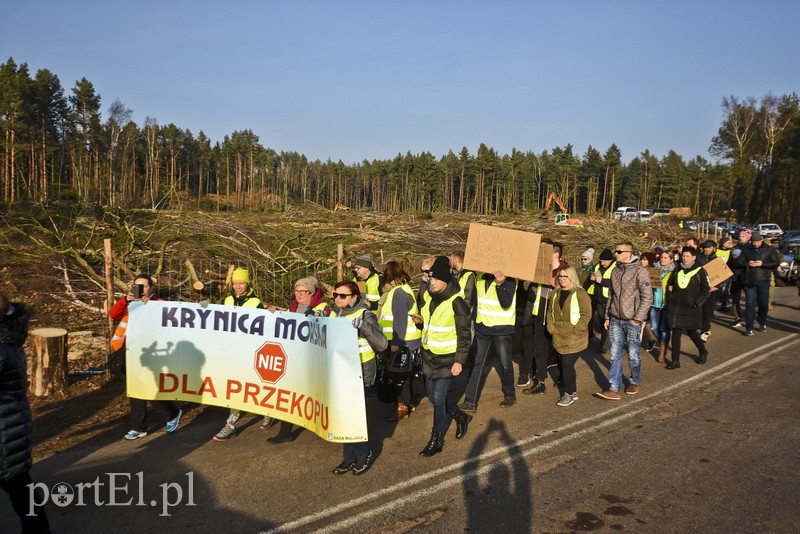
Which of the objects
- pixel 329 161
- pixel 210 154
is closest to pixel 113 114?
pixel 210 154

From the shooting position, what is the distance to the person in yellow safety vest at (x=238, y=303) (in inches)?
246

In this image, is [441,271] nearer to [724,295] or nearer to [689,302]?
[689,302]

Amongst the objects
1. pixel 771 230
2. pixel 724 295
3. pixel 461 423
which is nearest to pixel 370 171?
pixel 771 230

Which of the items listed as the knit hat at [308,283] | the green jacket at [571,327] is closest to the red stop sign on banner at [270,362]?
the knit hat at [308,283]

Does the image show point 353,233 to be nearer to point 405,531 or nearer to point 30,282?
point 30,282

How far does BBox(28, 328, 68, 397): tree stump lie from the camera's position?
25.4 feet

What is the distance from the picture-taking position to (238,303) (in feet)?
21.1

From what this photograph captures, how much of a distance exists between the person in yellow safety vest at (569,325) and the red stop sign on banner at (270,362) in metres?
3.53

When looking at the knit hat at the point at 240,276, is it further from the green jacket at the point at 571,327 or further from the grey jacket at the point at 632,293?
the grey jacket at the point at 632,293

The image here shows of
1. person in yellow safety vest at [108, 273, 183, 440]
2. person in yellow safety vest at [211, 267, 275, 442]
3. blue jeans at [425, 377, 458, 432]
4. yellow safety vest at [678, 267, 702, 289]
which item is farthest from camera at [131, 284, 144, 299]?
yellow safety vest at [678, 267, 702, 289]

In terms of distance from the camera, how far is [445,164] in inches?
4082

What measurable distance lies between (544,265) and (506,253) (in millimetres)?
870

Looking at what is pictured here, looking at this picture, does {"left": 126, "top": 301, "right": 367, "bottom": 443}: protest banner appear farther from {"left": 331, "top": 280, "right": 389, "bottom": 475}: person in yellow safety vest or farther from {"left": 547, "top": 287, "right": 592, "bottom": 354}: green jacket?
{"left": 547, "top": 287, "right": 592, "bottom": 354}: green jacket

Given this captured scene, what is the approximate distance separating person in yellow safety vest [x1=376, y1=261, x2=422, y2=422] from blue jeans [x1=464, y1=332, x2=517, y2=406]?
746 millimetres
